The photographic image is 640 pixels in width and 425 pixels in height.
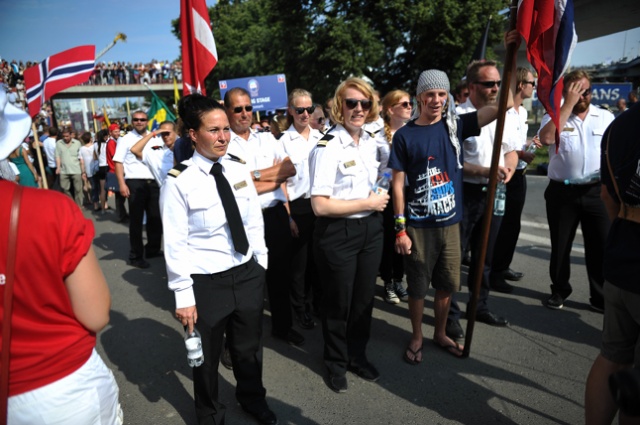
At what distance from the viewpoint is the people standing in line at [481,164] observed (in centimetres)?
368

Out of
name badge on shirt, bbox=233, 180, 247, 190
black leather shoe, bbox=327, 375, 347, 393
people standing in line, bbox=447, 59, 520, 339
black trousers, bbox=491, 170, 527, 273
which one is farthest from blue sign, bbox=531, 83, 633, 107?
name badge on shirt, bbox=233, 180, 247, 190

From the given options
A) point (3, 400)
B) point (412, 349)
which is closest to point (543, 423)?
point (412, 349)

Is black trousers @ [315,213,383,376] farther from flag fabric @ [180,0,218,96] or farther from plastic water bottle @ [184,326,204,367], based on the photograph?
flag fabric @ [180,0,218,96]

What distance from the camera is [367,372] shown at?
3.24 meters

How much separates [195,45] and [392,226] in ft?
8.84

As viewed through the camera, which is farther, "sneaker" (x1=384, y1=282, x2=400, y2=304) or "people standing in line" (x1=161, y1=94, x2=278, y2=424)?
"sneaker" (x1=384, y1=282, x2=400, y2=304)

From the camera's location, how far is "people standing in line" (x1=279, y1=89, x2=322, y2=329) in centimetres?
411

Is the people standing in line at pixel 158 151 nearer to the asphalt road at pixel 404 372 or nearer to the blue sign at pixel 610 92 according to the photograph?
the asphalt road at pixel 404 372

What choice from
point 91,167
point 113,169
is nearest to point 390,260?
point 113,169

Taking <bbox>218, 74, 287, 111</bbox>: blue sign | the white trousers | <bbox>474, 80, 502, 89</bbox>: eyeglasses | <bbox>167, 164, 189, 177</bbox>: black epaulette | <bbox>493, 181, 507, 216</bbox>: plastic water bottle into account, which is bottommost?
the white trousers

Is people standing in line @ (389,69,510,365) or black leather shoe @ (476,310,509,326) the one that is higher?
people standing in line @ (389,69,510,365)

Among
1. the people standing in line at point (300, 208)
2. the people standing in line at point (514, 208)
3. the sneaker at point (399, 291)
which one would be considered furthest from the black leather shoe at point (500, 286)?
the people standing in line at point (300, 208)

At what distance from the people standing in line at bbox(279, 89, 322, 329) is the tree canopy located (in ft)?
64.2

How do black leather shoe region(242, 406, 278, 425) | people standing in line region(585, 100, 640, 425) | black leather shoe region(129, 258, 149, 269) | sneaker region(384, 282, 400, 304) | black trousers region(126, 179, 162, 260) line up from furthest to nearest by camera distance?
black trousers region(126, 179, 162, 260) → black leather shoe region(129, 258, 149, 269) → sneaker region(384, 282, 400, 304) → black leather shoe region(242, 406, 278, 425) → people standing in line region(585, 100, 640, 425)
